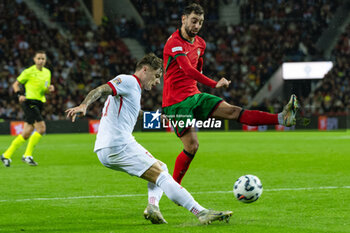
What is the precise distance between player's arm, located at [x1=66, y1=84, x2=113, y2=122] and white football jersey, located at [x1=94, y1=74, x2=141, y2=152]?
206 mm

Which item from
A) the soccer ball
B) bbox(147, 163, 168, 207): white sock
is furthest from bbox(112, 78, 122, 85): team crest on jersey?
the soccer ball

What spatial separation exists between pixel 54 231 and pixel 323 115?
26.2 metres

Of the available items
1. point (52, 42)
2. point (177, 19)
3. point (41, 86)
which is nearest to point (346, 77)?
point (177, 19)

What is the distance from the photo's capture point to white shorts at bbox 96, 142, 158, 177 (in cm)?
546

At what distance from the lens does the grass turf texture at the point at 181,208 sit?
5.58m

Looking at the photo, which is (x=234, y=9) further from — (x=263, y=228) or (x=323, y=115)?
(x=263, y=228)

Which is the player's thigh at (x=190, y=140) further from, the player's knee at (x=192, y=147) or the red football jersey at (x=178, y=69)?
the red football jersey at (x=178, y=69)

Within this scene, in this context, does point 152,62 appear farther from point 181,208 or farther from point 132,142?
point 181,208

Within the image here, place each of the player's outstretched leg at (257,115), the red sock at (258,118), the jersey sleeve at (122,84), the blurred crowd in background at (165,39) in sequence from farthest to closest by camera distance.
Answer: the blurred crowd in background at (165,39), the red sock at (258,118), the player's outstretched leg at (257,115), the jersey sleeve at (122,84)

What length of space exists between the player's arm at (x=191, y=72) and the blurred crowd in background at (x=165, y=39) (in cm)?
2274

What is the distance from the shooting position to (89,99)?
5.04 meters

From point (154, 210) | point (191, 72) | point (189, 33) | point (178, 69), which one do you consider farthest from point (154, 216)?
point (189, 33)

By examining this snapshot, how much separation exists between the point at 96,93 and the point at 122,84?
344mm

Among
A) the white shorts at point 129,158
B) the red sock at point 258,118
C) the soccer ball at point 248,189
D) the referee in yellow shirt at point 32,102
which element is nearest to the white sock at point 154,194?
the white shorts at point 129,158
